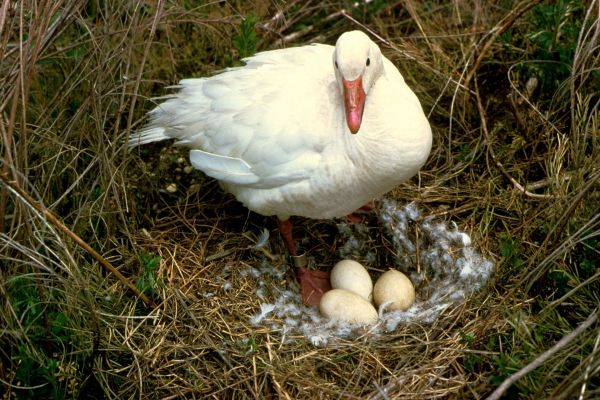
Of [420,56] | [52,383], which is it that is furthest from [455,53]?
[52,383]

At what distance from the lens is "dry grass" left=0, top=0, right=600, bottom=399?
274cm

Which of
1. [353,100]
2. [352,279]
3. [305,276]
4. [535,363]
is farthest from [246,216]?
[535,363]

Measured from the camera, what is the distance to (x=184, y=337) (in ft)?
9.81

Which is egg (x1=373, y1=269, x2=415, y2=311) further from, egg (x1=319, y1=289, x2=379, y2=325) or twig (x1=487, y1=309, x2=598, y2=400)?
twig (x1=487, y1=309, x2=598, y2=400)

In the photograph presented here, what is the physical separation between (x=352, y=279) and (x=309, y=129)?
69cm

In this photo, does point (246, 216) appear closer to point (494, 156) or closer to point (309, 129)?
point (309, 129)

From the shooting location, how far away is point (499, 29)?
3.70 metres

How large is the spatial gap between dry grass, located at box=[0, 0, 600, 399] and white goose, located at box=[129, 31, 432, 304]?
13.4 inches

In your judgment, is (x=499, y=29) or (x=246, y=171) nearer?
(x=246, y=171)

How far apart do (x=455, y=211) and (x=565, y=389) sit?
3.98ft

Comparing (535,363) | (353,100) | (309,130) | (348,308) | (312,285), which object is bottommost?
(312,285)

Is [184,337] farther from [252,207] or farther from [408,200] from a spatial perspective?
[408,200]

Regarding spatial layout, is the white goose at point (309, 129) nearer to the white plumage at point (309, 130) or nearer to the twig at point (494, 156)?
the white plumage at point (309, 130)

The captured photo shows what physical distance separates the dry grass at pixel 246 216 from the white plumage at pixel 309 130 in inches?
13.6
